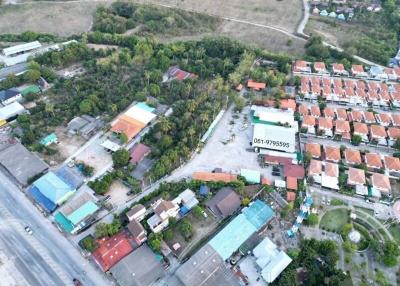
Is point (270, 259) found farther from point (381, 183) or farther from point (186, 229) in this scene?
point (381, 183)

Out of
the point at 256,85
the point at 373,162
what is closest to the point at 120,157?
the point at 256,85

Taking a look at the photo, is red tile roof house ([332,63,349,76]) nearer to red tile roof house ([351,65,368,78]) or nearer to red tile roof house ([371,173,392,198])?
red tile roof house ([351,65,368,78])

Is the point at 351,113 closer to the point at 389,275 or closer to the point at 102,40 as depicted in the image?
the point at 389,275

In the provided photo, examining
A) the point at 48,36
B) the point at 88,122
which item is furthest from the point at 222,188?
the point at 48,36

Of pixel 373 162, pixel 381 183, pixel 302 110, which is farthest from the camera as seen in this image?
pixel 302 110

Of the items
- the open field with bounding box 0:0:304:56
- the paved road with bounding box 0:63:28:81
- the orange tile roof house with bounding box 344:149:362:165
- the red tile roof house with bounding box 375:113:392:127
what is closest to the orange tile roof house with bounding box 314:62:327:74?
the open field with bounding box 0:0:304:56

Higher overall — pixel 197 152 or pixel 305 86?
pixel 305 86

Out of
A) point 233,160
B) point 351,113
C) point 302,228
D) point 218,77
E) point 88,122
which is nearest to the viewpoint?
point 302,228
